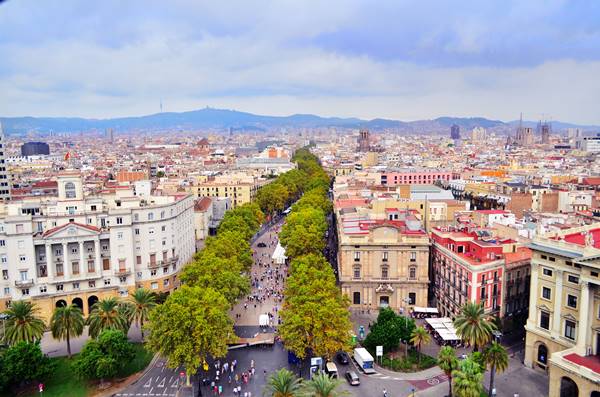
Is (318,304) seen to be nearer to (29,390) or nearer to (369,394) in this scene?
(369,394)

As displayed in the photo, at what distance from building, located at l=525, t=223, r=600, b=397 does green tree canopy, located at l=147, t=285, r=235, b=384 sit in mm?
30132

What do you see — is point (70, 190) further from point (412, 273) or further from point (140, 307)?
point (412, 273)

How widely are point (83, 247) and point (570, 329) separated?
5836 cm

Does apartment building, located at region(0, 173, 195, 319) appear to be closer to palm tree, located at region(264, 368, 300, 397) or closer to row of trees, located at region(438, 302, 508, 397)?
palm tree, located at region(264, 368, 300, 397)

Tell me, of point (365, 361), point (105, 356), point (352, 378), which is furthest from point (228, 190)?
point (352, 378)

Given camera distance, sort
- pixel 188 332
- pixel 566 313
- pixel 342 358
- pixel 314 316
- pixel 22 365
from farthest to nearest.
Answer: pixel 342 358 → pixel 314 316 → pixel 188 332 → pixel 566 313 → pixel 22 365

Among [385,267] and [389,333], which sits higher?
[385,267]

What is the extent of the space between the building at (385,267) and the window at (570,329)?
21.2 metres

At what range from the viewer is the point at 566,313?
149 feet

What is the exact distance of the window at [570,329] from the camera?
4472cm

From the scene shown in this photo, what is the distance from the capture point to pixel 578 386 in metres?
39.8

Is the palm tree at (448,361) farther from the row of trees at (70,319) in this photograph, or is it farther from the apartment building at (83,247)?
the apartment building at (83,247)

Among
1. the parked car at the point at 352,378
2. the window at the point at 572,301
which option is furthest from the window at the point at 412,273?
the window at the point at 572,301

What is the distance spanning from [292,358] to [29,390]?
25950mm
